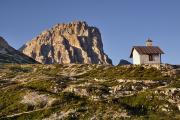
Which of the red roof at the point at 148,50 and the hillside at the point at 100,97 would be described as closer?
the hillside at the point at 100,97

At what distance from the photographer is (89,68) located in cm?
13200

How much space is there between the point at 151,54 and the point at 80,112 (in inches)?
2219

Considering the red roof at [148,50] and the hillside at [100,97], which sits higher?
the red roof at [148,50]

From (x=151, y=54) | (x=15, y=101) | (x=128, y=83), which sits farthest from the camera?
(x=151, y=54)

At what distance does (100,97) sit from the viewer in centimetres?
8888

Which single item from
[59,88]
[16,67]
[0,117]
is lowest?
[0,117]

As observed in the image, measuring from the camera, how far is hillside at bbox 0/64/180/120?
79.4 metres

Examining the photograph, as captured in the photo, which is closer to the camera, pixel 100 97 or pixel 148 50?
pixel 100 97

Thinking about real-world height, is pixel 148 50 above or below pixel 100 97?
above

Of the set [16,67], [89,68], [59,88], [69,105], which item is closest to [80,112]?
[69,105]

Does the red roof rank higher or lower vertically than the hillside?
higher

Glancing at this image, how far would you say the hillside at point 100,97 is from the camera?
260 feet

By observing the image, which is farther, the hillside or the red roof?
the red roof

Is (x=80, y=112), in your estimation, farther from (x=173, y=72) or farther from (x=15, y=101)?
(x=173, y=72)
